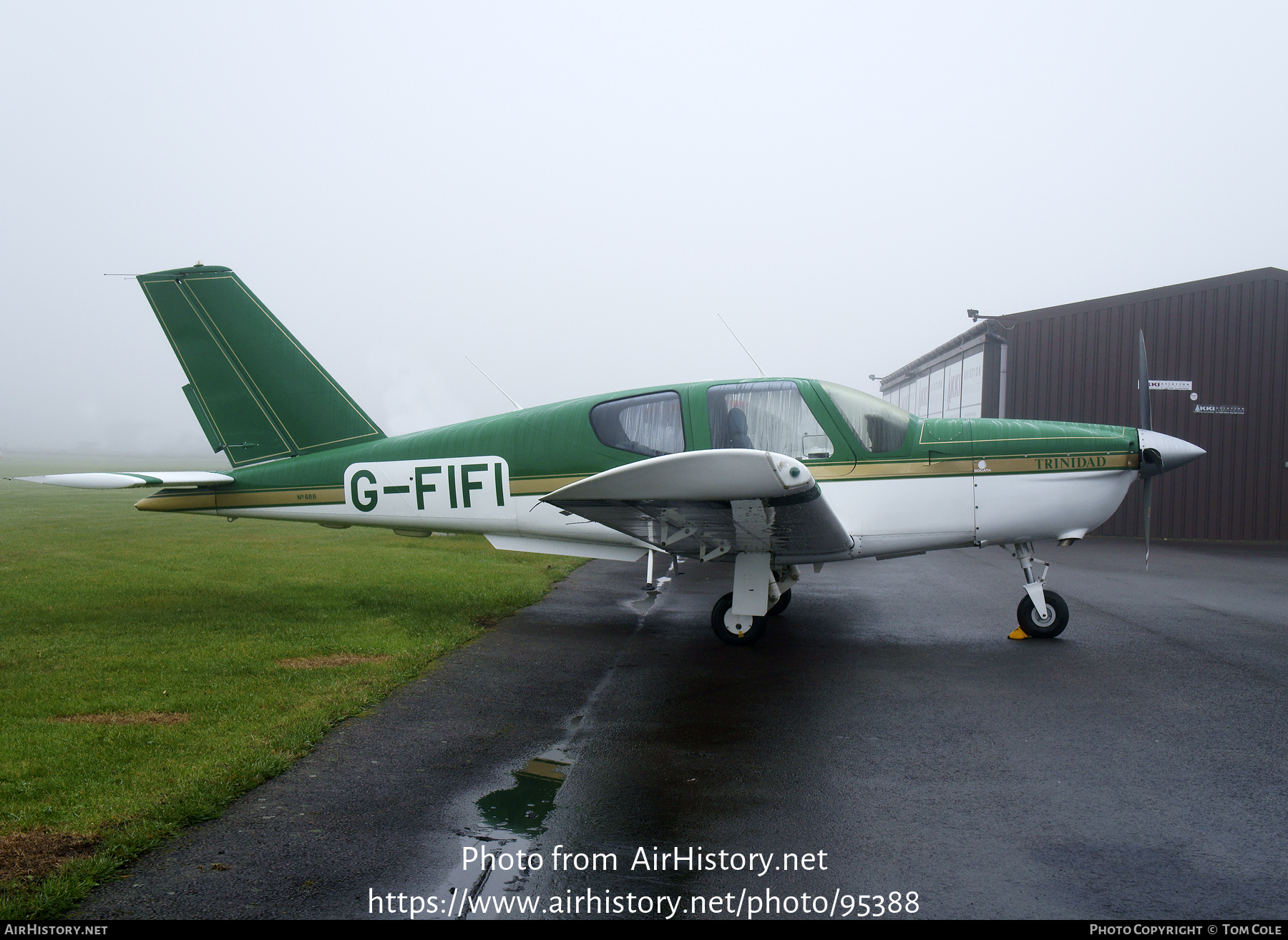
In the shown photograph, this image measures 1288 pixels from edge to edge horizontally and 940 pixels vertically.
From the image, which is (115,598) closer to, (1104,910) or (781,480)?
(781,480)

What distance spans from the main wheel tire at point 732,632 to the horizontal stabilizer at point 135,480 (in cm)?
479

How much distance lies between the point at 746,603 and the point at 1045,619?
2.65 m

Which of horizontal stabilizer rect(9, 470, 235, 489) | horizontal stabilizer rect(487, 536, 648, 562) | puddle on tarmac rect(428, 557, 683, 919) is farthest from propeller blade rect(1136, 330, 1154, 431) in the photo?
horizontal stabilizer rect(9, 470, 235, 489)

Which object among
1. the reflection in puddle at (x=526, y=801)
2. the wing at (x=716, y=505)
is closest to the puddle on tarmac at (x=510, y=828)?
the reflection in puddle at (x=526, y=801)

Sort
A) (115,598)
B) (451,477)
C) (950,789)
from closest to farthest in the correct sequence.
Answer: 1. (950,789)
2. (451,477)
3. (115,598)

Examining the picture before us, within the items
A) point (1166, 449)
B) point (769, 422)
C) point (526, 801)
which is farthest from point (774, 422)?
point (526, 801)

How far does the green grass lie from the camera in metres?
3.17

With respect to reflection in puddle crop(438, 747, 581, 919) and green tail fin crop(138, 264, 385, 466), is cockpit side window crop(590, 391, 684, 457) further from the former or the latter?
reflection in puddle crop(438, 747, 581, 919)

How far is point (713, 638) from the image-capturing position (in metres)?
6.91

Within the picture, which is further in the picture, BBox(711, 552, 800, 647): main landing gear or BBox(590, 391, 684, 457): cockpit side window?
BBox(590, 391, 684, 457): cockpit side window

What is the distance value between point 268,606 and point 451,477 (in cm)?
250

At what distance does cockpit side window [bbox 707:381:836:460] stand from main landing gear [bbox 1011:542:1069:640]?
203 cm

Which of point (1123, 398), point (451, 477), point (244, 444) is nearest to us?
point (451, 477)
